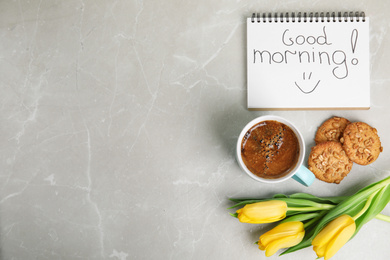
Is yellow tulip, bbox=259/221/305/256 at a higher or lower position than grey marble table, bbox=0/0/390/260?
lower

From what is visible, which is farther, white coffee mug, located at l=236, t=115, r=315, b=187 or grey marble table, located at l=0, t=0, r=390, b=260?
grey marble table, located at l=0, t=0, r=390, b=260

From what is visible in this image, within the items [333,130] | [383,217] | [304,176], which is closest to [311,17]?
[333,130]

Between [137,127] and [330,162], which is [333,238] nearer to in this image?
[330,162]

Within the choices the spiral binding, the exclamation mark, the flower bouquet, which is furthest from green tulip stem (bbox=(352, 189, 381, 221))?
the spiral binding

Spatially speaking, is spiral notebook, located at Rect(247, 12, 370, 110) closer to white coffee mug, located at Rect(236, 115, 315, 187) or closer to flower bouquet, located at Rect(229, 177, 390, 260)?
white coffee mug, located at Rect(236, 115, 315, 187)

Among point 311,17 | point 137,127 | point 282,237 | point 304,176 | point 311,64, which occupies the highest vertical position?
point 311,17

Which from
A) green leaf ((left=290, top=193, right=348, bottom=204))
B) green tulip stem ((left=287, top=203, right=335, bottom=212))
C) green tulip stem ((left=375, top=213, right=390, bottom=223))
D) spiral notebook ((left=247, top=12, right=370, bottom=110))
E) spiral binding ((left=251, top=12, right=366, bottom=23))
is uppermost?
spiral binding ((left=251, top=12, right=366, bottom=23))
